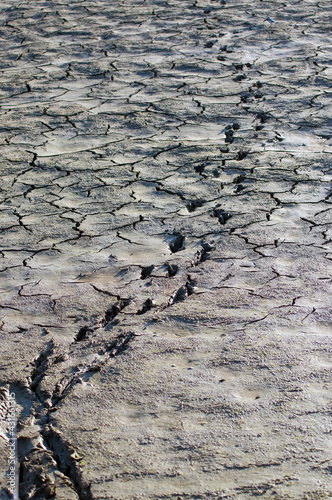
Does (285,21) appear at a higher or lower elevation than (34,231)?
higher

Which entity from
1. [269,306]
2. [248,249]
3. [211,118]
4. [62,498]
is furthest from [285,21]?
[62,498]

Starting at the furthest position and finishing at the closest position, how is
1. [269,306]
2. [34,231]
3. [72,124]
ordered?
[72,124] < [34,231] < [269,306]

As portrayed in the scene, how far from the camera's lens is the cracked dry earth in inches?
65.7

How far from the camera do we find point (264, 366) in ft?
6.54

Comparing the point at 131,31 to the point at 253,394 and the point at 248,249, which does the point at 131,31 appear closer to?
the point at 248,249

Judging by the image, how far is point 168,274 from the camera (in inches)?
102

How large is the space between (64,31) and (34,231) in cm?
417

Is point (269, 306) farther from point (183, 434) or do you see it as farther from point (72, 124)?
point (72, 124)

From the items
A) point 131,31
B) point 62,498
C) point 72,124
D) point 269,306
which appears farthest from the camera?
point 131,31

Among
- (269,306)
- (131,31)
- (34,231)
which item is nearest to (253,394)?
(269,306)

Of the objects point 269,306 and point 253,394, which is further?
point 269,306

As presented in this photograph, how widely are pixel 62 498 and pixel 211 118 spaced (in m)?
3.28

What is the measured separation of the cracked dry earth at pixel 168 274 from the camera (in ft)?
5.48

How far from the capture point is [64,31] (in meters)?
6.40
